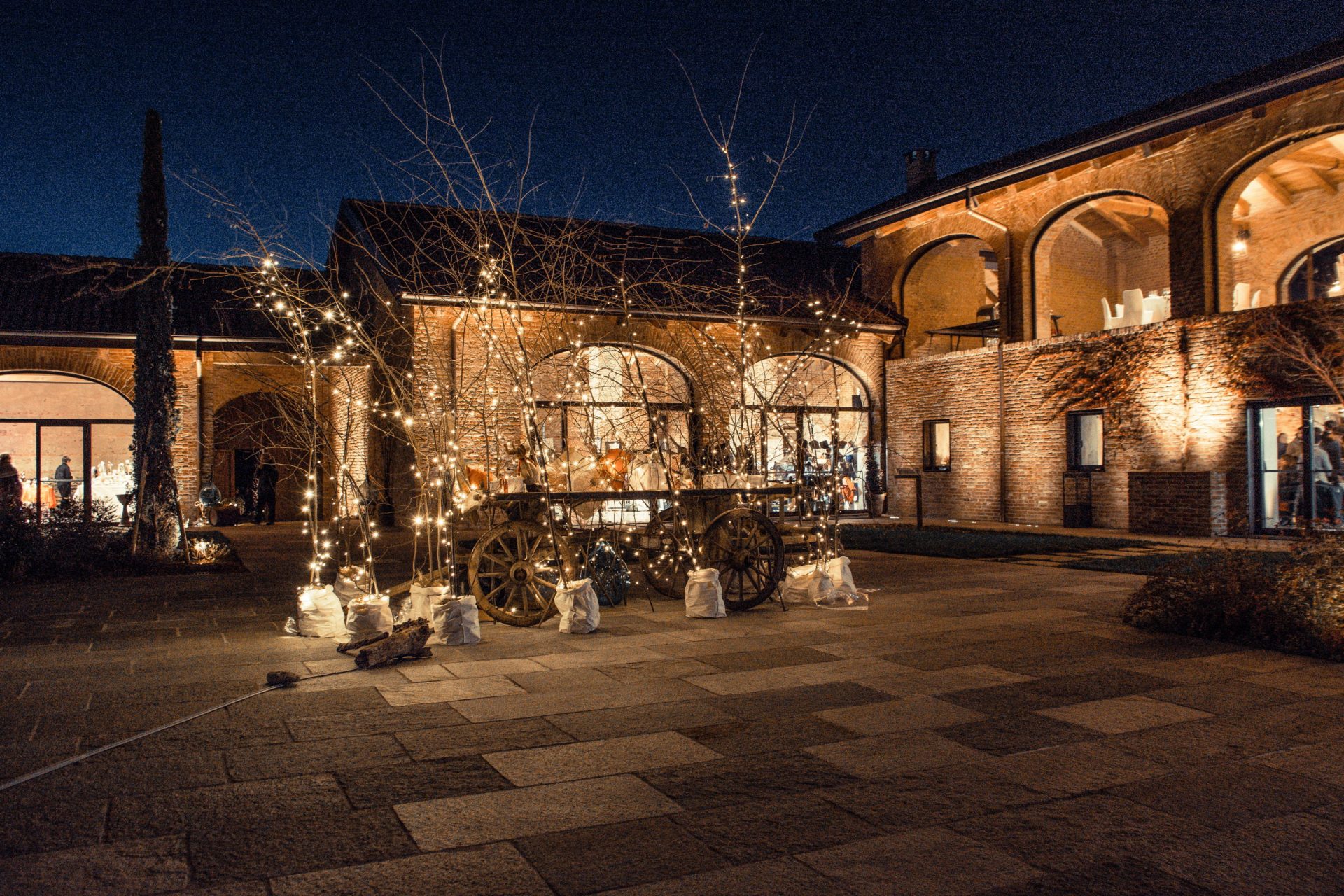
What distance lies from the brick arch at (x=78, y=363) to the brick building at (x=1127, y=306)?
528 inches

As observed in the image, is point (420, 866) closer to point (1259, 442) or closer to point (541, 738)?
point (541, 738)

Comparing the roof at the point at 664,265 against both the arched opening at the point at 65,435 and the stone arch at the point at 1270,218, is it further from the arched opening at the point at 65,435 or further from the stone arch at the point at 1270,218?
the arched opening at the point at 65,435

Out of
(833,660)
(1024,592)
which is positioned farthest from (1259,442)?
(833,660)

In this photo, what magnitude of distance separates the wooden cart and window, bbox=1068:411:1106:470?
8.97 metres

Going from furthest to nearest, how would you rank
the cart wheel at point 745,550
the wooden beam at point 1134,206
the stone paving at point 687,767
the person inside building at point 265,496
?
the person inside building at point 265,496 < the wooden beam at point 1134,206 < the cart wheel at point 745,550 < the stone paving at point 687,767

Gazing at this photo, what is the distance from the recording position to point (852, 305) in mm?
18891

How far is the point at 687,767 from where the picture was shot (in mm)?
3418

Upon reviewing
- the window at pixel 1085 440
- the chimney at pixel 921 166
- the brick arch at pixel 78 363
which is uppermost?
the chimney at pixel 921 166

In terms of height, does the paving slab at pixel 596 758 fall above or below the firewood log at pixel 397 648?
below

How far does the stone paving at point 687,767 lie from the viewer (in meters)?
2.57

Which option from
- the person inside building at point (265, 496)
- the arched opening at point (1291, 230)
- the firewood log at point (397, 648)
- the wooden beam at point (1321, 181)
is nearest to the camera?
the firewood log at point (397, 648)

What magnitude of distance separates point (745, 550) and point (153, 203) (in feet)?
28.8

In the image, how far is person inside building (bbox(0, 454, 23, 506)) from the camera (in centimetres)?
1048

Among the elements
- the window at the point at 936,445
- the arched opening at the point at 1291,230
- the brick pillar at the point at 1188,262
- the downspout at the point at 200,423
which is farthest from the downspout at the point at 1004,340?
the downspout at the point at 200,423
